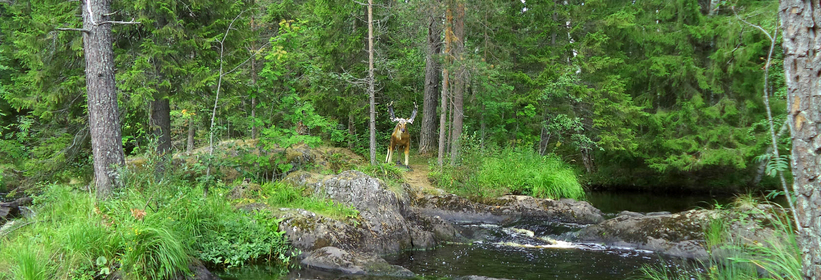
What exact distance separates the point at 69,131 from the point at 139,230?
326 inches

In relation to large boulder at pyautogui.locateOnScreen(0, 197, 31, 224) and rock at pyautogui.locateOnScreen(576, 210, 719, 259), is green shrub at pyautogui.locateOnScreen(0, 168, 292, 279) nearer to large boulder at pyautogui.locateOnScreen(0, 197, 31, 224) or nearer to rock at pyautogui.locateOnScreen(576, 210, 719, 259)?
large boulder at pyautogui.locateOnScreen(0, 197, 31, 224)

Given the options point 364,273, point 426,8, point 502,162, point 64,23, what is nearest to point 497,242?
point 364,273

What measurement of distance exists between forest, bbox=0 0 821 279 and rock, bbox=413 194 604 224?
517 millimetres

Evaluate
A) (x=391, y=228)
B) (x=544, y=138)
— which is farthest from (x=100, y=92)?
(x=544, y=138)

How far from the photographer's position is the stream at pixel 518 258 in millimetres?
7242

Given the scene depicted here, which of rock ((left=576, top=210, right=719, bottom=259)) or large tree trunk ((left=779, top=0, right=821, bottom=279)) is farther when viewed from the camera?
rock ((left=576, top=210, right=719, bottom=259))

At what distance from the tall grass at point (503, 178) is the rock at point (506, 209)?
597 mm

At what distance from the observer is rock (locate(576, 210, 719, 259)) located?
857 centimetres

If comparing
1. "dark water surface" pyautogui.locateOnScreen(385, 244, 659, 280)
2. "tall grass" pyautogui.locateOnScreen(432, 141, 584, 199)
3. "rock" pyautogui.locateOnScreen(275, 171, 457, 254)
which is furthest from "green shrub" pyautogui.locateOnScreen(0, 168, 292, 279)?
"tall grass" pyautogui.locateOnScreen(432, 141, 584, 199)

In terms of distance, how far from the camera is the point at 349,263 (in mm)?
7062

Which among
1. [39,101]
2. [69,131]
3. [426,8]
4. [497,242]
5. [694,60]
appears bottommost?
[497,242]

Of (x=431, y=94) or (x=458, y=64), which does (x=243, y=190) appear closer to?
(x=458, y=64)

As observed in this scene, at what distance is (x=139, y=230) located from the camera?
567cm

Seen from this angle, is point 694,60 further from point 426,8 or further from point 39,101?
point 39,101
